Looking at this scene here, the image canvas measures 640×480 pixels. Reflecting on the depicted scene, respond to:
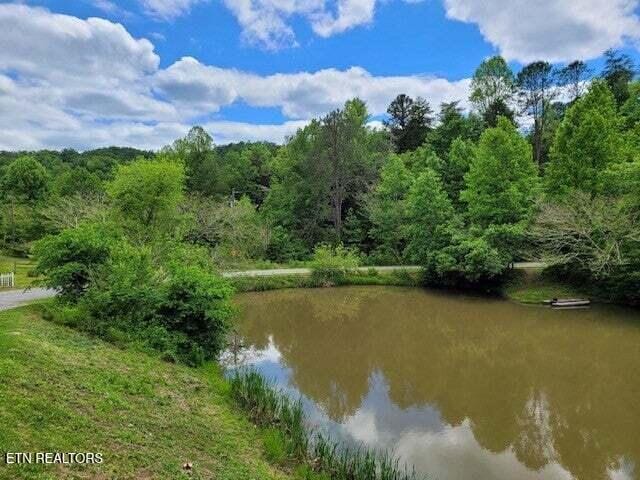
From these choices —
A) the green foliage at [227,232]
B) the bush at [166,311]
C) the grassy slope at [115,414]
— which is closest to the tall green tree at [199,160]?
the green foliage at [227,232]

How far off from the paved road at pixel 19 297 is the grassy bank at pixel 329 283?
1022 centimetres

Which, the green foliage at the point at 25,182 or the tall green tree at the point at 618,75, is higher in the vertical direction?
the tall green tree at the point at 618,75

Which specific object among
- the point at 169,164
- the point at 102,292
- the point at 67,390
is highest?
the point at 169,164

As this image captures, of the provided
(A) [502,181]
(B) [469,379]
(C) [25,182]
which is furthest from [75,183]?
(B) [469,379]

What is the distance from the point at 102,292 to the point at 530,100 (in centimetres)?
4503

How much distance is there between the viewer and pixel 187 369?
11.6 metres

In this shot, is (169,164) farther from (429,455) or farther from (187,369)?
(429,455)

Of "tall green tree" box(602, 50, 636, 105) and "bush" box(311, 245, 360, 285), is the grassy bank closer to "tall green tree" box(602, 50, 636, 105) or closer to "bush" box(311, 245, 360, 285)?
"bush" box(311, 245, 360, 285)

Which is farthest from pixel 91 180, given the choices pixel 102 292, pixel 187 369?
pixel 187 369

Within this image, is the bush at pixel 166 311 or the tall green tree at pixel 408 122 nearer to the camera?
the bush at pixel 166 311

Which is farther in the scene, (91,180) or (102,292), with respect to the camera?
(91,180)

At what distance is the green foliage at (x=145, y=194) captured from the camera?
19.3 meters

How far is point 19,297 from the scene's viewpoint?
53.4ft

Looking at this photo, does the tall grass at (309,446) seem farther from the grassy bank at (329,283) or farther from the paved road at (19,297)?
the grassy bank at (329,283)
